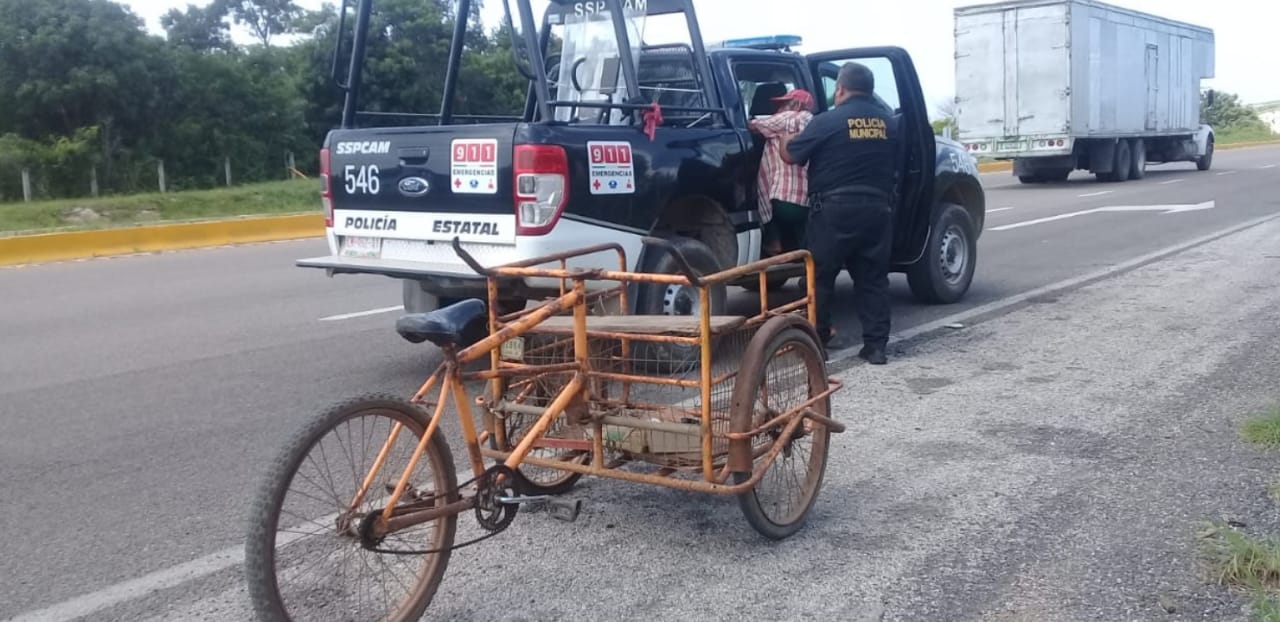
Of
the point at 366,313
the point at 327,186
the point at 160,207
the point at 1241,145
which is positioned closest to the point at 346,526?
the point at 327,186

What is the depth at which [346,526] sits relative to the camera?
3.52 m

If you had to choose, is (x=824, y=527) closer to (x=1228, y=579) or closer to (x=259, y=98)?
(x=1228, y=579)

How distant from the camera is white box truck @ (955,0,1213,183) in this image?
82.0 feet

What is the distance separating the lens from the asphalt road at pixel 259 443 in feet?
13.1

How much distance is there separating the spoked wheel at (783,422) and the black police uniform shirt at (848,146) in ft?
8.60

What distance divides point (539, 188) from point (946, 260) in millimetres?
4239

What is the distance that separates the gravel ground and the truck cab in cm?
136

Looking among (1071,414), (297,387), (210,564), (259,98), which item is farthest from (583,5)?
(259,98)

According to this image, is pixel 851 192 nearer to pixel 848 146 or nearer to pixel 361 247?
pixel 848 146

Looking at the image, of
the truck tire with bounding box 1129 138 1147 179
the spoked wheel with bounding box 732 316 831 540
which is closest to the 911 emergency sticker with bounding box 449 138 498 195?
the spoked wheel with bounding box 732 316 831 540

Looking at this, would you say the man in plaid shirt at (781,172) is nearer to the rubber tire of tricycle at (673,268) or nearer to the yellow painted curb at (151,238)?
the rubber tire of tricycle at (673,268)

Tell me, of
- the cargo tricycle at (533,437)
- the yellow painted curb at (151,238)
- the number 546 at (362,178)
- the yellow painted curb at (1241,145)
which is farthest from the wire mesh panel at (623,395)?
the yellow painted curb at (1241,145)

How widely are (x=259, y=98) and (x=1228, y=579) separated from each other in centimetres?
3717

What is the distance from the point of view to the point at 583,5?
295 inches
